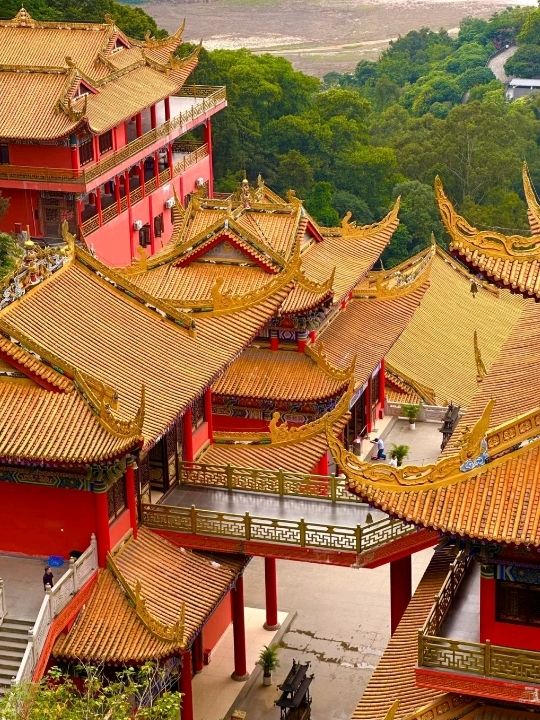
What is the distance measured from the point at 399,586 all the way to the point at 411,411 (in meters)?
14.3

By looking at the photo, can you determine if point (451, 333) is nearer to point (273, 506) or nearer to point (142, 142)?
point (142, 142)

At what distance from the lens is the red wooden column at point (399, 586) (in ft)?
111

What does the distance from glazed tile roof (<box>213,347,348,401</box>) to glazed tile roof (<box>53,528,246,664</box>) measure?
8851 mm

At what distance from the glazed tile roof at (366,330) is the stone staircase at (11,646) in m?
15.4

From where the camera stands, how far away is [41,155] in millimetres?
60750

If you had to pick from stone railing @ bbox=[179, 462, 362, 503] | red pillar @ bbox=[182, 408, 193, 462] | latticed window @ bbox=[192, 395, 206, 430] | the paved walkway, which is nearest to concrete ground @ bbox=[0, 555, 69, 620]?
the paved walkway

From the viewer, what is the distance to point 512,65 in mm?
136875

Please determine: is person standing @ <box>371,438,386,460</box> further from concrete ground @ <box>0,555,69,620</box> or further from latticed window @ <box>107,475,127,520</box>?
concrete ground @ <box>0,555,69,620</box>

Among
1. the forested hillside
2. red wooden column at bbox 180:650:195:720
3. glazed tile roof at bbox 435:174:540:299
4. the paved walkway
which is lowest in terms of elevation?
the forested hillside

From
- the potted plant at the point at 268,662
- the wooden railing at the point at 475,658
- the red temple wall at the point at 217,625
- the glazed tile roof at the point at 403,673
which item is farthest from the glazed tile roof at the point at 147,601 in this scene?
the wooden railing at the point at 475,658

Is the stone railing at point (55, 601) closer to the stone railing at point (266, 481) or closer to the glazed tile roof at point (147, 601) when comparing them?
the glazed tile roof at point (147, 601)

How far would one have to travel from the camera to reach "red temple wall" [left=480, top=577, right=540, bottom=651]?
25875mm

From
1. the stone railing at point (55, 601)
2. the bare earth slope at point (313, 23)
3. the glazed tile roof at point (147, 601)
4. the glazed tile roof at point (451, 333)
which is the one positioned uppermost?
the stone railing at point (55, 601)

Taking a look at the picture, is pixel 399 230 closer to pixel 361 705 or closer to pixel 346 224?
pixel 346 224
